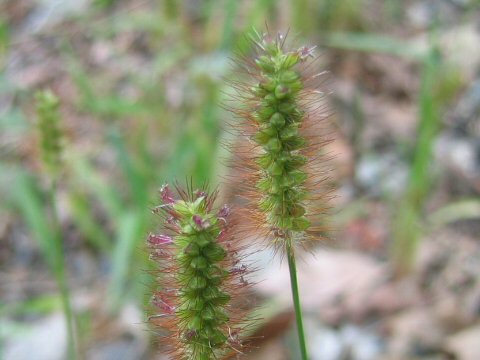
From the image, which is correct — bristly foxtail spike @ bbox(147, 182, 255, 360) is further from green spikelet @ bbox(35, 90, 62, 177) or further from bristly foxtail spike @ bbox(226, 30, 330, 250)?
green spikelet @ bbox(35, 90, 62, 177)

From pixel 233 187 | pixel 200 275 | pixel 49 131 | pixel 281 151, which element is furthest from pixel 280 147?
pixel 49 131

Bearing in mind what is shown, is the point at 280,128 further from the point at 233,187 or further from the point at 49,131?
the point at 49,131

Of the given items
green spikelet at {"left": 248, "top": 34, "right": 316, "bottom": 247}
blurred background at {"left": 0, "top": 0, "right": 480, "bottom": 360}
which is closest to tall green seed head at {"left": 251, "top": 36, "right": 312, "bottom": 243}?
green spikelet at {"left": 248, "top": 34, "right": 316, "bottom": 247}

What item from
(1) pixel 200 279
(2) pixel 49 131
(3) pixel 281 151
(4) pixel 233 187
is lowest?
(1) pixel 200 279

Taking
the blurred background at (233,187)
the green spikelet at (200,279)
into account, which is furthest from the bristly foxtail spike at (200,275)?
the blurred background at (233,187)

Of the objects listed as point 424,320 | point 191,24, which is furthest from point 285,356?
point 191,24

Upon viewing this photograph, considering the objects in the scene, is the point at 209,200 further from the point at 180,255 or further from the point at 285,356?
the point at 285,356
